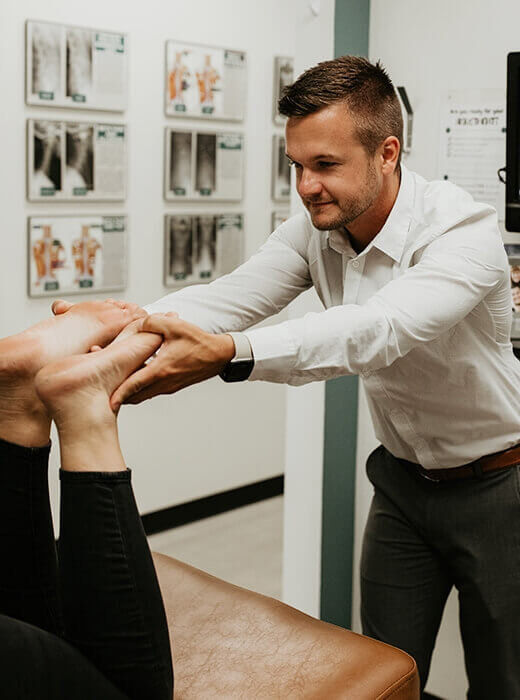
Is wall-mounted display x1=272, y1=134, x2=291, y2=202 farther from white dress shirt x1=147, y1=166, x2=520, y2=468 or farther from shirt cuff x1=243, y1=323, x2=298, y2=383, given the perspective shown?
shirt cuff x1=243, y1=323, x2=298, y2=383

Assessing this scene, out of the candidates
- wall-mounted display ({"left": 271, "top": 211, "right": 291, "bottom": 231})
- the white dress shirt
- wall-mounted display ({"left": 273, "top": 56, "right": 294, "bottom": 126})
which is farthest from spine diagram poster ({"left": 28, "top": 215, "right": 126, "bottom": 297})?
the white dress shirt

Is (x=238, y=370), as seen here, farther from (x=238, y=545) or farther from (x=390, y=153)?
(x=238, y=545)

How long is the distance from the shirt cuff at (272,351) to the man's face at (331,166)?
0.28m

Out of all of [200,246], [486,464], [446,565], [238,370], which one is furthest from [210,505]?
[238,370]

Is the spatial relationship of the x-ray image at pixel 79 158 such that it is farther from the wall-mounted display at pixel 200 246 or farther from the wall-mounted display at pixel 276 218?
the wall-mounted display at pixel 276 218

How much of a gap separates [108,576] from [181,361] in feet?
1.06

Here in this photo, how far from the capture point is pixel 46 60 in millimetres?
2920

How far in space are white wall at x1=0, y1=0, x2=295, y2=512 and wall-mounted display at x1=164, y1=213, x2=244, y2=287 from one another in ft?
0.15

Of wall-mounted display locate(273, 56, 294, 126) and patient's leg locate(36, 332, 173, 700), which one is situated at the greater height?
wall-mounted display locate(273, 56, 294, 126)

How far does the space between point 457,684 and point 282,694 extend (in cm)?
119

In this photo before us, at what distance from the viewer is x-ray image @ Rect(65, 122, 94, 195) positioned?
9.98 ft

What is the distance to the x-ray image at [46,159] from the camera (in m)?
2.95

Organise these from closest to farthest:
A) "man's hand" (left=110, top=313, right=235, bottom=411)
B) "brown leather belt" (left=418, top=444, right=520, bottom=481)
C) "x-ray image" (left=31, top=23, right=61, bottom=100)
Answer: "man's hand" (left=110, top=313, right=235, bottom=411) → "brown leather belt" (left=418, top=444, right=520, bottom=481) → "x-ray image" (left=31, top=23, right=61, bottom=100)

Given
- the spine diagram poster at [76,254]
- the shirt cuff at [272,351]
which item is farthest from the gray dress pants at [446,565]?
the spine diagram poster at [76,254]
